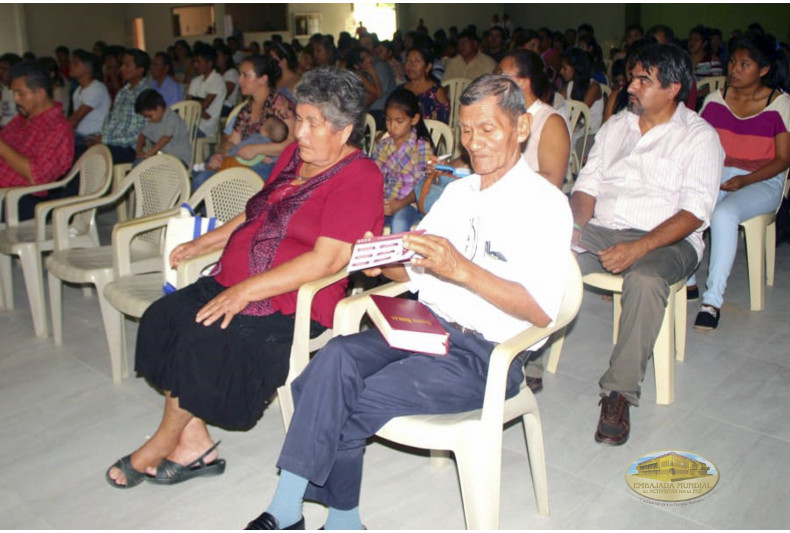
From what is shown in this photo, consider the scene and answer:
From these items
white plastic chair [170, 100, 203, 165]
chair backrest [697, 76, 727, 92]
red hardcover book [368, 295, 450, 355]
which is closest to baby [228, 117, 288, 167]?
white plastic chair [170, 100, 203, 165]

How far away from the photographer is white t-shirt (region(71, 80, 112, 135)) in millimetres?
5262

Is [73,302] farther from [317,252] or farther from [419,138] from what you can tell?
[317,252]

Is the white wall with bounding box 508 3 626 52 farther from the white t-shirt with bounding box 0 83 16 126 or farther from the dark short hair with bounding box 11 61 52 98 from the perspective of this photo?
the dark short hair with bounding box 11 61 52 98

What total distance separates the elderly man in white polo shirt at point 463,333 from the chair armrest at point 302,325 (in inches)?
9.5

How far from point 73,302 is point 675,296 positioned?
109 inches

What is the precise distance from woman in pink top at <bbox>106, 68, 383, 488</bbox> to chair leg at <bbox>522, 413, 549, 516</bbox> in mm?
647

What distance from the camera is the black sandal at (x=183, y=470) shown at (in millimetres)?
2074

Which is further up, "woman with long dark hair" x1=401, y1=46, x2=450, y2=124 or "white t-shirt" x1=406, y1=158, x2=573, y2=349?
"woman with long dark hair" x1=401, y1=46, x2=450, y2=124

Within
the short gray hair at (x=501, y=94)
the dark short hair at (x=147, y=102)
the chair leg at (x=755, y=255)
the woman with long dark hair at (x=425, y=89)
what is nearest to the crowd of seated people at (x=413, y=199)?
the short gray hair at (x=501, y=94)

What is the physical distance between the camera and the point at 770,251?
3.41m

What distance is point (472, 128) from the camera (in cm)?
173

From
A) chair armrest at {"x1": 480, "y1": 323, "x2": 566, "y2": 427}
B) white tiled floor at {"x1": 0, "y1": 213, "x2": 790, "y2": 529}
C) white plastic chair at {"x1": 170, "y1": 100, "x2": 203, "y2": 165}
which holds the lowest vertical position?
white tiled floor at {"x1": 0, "y1": 213, "x2": 790, "y2": 529}

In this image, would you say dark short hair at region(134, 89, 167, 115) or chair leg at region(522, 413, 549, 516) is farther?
Answer: dark short hair at region(134, 89, 167, 115)

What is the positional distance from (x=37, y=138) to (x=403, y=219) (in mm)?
1867
